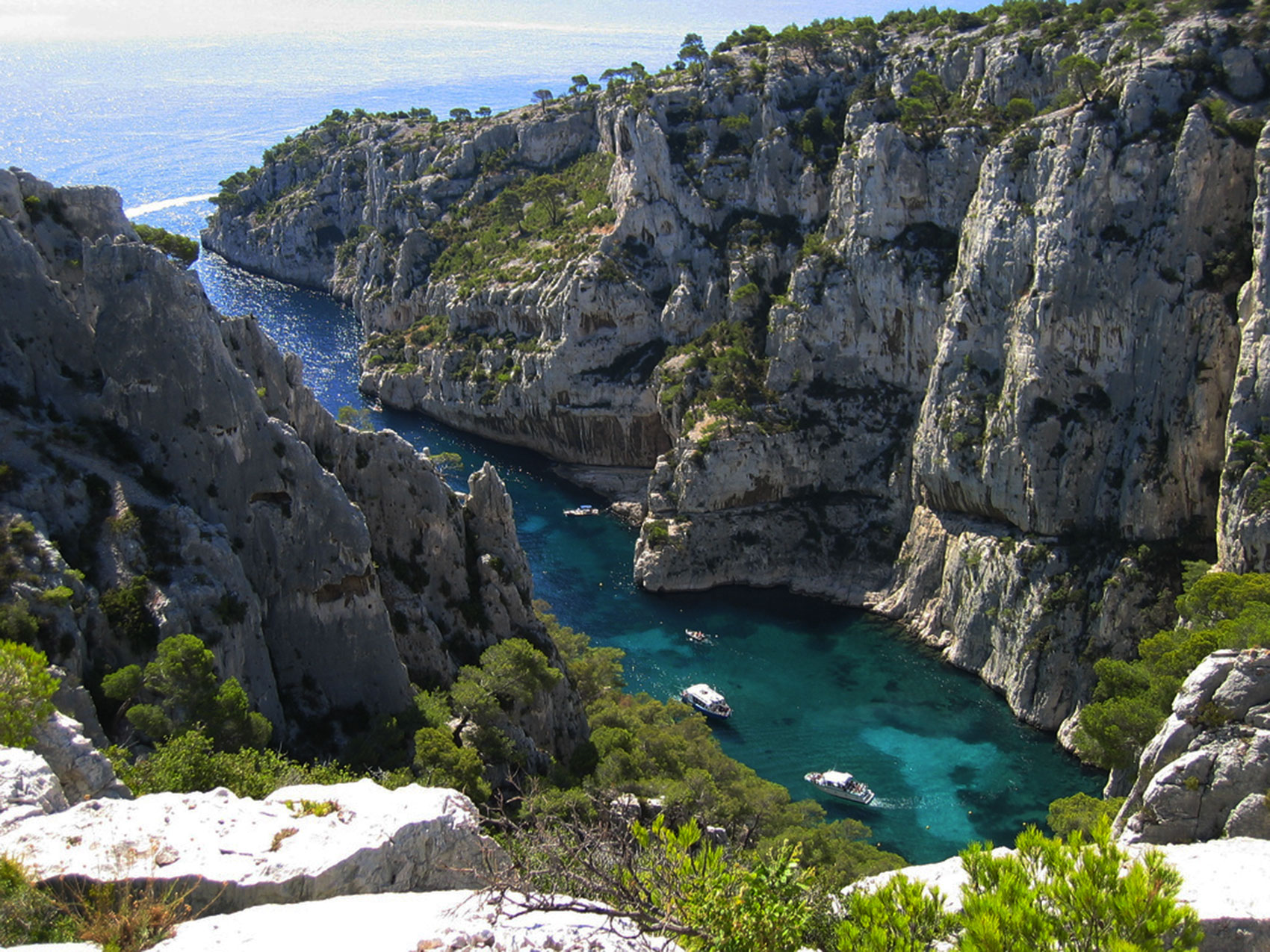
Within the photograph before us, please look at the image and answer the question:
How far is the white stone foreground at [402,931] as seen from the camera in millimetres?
17234

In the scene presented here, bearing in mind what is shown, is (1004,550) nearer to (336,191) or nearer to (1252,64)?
(1252,64)

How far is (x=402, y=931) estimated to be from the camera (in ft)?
58.6

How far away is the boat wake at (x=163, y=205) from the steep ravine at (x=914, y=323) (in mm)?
57308

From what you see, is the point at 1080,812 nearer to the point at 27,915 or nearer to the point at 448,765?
the point at 448,765

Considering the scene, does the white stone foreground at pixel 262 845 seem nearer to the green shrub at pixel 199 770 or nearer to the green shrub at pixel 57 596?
the green shrub at pixel 199 770

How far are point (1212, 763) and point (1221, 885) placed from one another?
8976 mm

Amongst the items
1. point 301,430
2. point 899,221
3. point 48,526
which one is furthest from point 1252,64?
point 48,526

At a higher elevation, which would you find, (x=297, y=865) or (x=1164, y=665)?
(x=297, y=865)

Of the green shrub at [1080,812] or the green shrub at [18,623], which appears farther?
the green shrub at [1080,812]

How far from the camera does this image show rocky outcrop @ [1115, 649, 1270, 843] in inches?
1107

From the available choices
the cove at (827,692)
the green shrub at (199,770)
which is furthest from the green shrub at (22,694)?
the cove at (827,692)

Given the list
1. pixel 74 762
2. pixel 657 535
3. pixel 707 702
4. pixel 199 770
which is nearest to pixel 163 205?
pixel 657 535

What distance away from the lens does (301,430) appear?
46.0 metres

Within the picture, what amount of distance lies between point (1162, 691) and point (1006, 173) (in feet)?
143
